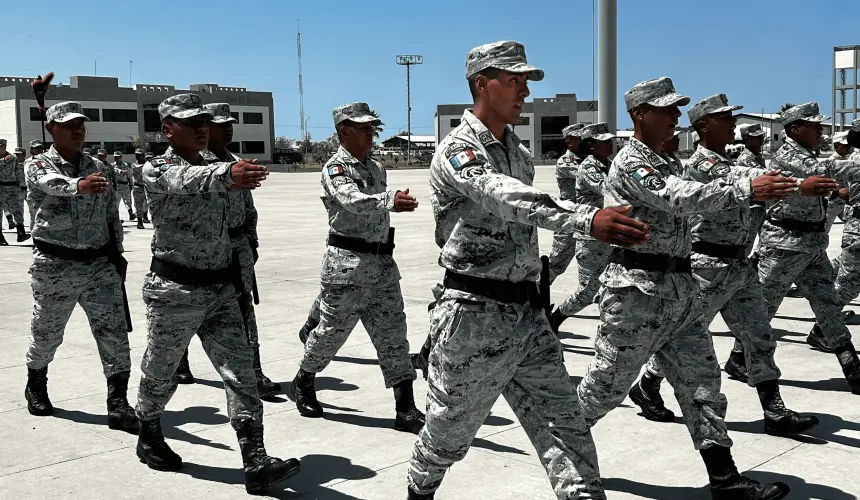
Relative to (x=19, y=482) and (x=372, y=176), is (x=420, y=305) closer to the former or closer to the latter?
(x=372, y=176)

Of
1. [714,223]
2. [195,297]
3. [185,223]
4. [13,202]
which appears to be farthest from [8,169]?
[714,223]

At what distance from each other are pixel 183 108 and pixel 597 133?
195 inches

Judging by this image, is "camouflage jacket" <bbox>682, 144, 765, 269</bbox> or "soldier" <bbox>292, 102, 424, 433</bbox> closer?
"camouflage jacket" <bbox>682, 144, 765, 269</bbox>

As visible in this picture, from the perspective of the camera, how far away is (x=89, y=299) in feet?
20.2

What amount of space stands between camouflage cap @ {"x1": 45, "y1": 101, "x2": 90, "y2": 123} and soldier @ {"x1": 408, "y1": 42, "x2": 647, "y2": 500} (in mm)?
3282

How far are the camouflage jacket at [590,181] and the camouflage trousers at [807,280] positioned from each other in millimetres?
1945

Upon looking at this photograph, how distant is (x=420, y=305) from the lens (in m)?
10.4

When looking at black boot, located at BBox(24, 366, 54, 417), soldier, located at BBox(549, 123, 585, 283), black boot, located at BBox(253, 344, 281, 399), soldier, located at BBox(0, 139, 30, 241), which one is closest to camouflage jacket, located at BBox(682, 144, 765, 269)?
black boot, located at BBox(253, 344, 281, 399)

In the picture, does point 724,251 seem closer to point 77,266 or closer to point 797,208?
point 797,208

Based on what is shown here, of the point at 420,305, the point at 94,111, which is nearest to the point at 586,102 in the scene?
the point at 94,111

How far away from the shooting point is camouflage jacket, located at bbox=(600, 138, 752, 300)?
4336 millimetres

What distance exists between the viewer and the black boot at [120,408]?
5.90 meters

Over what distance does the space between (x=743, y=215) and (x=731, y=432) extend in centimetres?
130

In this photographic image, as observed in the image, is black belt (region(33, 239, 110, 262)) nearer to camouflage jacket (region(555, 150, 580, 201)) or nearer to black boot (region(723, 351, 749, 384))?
black boot (region(723, 351, 749, 384))
